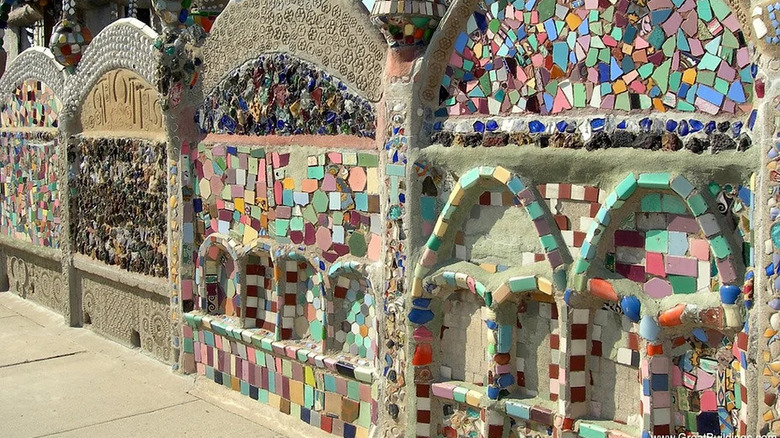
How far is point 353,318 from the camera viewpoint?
18.0ft

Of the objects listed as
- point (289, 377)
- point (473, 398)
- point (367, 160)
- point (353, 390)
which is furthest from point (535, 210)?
point (289, 377)

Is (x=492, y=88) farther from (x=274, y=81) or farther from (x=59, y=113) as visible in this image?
(x=59, y=113)

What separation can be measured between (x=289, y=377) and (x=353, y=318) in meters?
0.68

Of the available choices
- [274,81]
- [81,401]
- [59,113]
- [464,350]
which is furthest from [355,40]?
[59,113]

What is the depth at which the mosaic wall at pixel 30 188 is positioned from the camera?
362 inches

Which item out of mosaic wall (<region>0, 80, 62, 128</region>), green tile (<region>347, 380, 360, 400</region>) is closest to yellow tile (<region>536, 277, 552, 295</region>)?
green tile (<region>347, 380, 360, 400</region>)

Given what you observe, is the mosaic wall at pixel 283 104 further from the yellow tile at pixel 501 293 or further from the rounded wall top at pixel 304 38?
the yellow tile at pixel 501 293

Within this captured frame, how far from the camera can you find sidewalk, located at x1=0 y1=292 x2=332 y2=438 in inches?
231

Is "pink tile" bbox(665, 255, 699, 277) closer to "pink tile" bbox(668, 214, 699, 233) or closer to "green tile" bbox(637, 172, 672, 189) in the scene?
"pink tile" bbox(668, 214, 699, 233)

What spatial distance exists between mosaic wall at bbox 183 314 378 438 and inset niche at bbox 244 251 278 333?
130mm

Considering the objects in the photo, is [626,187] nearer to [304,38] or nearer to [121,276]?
[304,38]

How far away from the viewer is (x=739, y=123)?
11.5 feet

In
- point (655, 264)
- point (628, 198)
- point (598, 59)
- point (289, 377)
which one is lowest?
point (289, 377)

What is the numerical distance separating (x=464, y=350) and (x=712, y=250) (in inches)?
61.9
